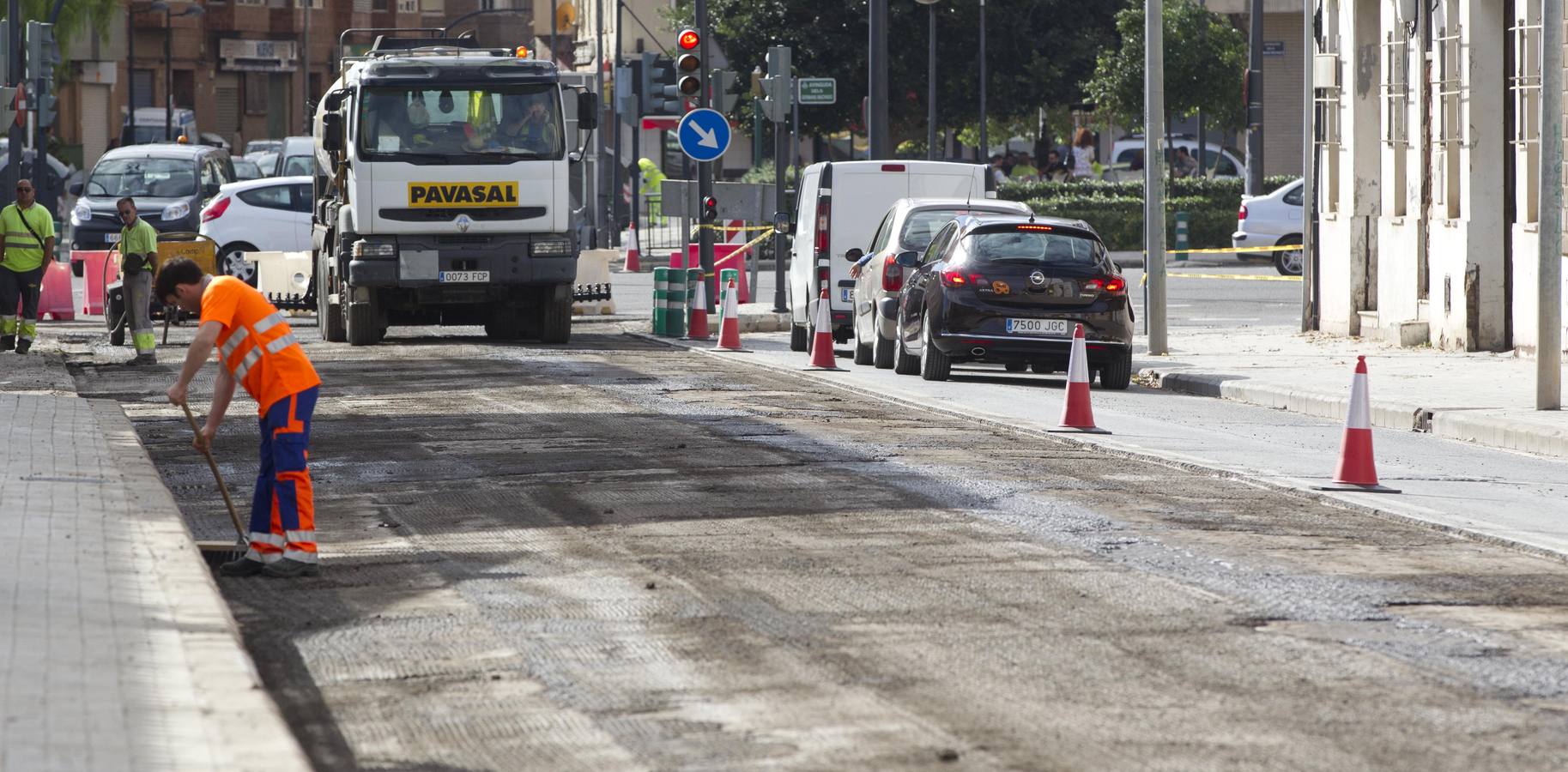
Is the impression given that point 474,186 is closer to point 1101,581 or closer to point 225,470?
point 225,470

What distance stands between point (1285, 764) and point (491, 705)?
2.18m

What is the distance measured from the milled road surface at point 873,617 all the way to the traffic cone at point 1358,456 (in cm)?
57

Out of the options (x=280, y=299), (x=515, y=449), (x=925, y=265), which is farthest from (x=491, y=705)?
(x=280, y=299)

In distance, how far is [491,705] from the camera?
21.9 ft

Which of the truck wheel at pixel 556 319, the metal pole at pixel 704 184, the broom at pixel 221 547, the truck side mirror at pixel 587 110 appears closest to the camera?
the broom at pixel 221 547

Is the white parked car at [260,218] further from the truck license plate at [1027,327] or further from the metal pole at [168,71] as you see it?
the metal pole at [168,71]

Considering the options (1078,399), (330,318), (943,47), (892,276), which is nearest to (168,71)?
(943,47)

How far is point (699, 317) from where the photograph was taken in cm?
2697

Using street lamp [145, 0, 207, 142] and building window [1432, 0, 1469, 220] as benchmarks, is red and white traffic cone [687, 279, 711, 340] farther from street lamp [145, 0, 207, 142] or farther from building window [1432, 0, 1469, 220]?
street lamp [145, 0, 207, 142]

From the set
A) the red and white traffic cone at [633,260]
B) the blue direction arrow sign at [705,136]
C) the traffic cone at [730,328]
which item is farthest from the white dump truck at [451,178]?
the red and white traffic cone at [633,260]

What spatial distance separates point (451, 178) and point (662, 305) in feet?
12.1

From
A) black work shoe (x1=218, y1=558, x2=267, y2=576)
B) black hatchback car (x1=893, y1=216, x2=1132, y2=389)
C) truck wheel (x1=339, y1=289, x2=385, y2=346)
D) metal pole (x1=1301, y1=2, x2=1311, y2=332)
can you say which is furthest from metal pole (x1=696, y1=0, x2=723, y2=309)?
black work shoe (x1=218, y1=558, x2=267, y2=576)

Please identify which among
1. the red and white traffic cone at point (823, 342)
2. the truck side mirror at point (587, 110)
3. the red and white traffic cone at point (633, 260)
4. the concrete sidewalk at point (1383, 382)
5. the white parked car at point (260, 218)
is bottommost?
the concrete sidewalk at point (1383, 382)

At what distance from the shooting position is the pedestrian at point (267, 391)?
30.2ft
